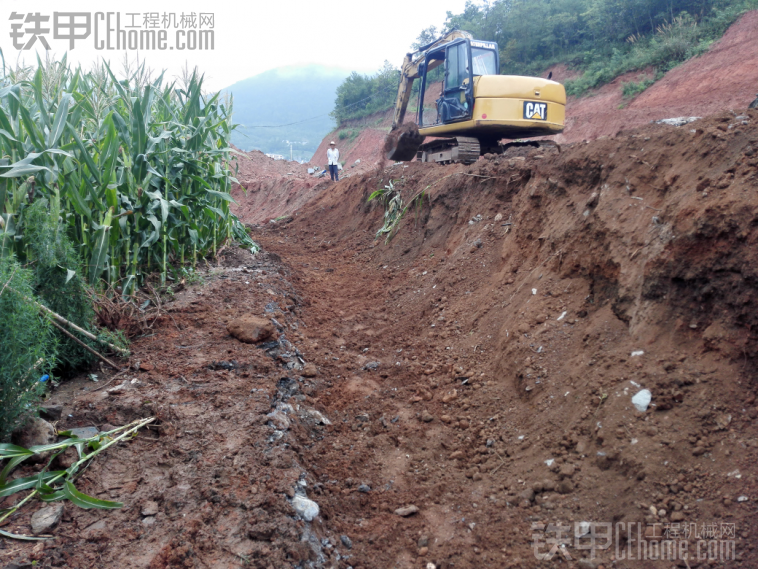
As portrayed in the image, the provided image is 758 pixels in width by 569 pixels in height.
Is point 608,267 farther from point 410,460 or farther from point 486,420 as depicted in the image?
point 410,460

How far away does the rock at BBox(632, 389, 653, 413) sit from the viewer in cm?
235

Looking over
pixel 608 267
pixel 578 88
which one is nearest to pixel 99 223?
pixel 608 267

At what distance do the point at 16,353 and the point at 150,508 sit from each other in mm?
994

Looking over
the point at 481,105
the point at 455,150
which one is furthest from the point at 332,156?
the point at 481,105

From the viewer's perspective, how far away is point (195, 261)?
533 cm

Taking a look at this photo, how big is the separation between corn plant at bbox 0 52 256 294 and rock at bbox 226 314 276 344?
38.6 inches

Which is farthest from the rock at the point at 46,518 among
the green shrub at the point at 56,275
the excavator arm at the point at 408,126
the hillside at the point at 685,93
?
the hillside at the point at 685,93

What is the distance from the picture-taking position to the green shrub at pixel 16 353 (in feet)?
7.19

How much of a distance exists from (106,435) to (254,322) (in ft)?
5.60

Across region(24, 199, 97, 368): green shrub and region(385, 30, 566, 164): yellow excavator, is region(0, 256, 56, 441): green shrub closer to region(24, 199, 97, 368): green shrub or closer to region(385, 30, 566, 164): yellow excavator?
region(24, 199, 97, 368): green shrub

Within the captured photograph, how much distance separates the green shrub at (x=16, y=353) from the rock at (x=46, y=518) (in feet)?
1.50

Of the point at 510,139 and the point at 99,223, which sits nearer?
the point at 99,223

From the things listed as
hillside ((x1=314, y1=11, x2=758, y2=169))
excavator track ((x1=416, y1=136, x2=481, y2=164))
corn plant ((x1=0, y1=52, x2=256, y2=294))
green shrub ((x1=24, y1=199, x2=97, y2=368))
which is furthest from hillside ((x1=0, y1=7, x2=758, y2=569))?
hillside ((x1=314, y1=11, x2=758, y2=169))

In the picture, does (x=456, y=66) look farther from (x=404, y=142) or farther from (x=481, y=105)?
(x=404, y=142)
